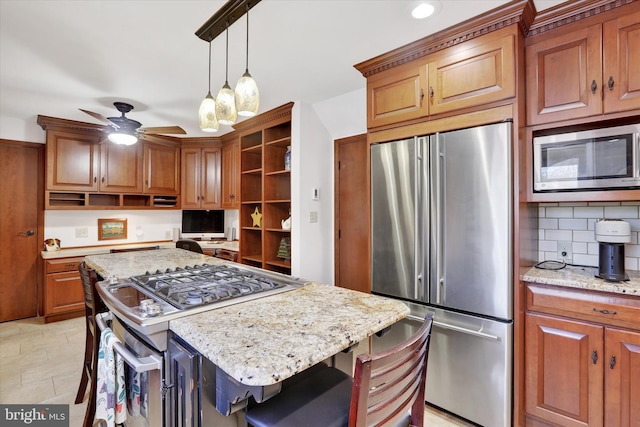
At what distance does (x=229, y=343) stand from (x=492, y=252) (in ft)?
5.11

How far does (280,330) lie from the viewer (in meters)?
0.99

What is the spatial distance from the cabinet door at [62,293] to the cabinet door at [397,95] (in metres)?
3.94

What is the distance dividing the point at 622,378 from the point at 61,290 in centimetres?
509

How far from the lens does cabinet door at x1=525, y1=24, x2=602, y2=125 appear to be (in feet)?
5.58

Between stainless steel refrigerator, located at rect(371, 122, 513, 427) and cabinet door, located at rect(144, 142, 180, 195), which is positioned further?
cabinet door, located at rect(144, 142, 180, 195)

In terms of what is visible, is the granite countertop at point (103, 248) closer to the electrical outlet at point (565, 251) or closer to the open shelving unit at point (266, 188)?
the open shelving unit at point (266, 188)

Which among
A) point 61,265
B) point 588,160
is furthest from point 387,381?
point 61,265

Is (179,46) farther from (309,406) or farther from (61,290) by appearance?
(61,290)

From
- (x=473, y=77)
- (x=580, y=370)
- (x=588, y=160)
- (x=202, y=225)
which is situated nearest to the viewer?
(x=580, y=370)

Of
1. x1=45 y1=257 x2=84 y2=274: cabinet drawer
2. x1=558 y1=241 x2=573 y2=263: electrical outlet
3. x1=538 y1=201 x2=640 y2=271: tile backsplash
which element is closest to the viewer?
x1=538 y1=201 x2=640 y2=271: tile backsplash

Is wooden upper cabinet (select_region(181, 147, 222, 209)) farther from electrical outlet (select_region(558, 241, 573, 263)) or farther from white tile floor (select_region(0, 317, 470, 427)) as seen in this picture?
electrical outlet (select_region(558, 241, 573, 263))

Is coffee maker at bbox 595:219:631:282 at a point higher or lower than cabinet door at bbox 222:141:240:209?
lower

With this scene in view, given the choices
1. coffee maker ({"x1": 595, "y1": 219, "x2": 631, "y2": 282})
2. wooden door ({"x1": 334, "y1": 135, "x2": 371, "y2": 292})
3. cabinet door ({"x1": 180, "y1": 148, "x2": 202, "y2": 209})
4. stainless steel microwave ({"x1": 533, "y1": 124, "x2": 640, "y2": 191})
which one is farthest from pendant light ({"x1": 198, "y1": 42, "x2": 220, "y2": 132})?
cabinet door ({"x1": 180, "y1": 148, "x2": 202, "y2": 209})

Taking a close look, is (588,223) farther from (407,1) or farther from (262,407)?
(262,407)
